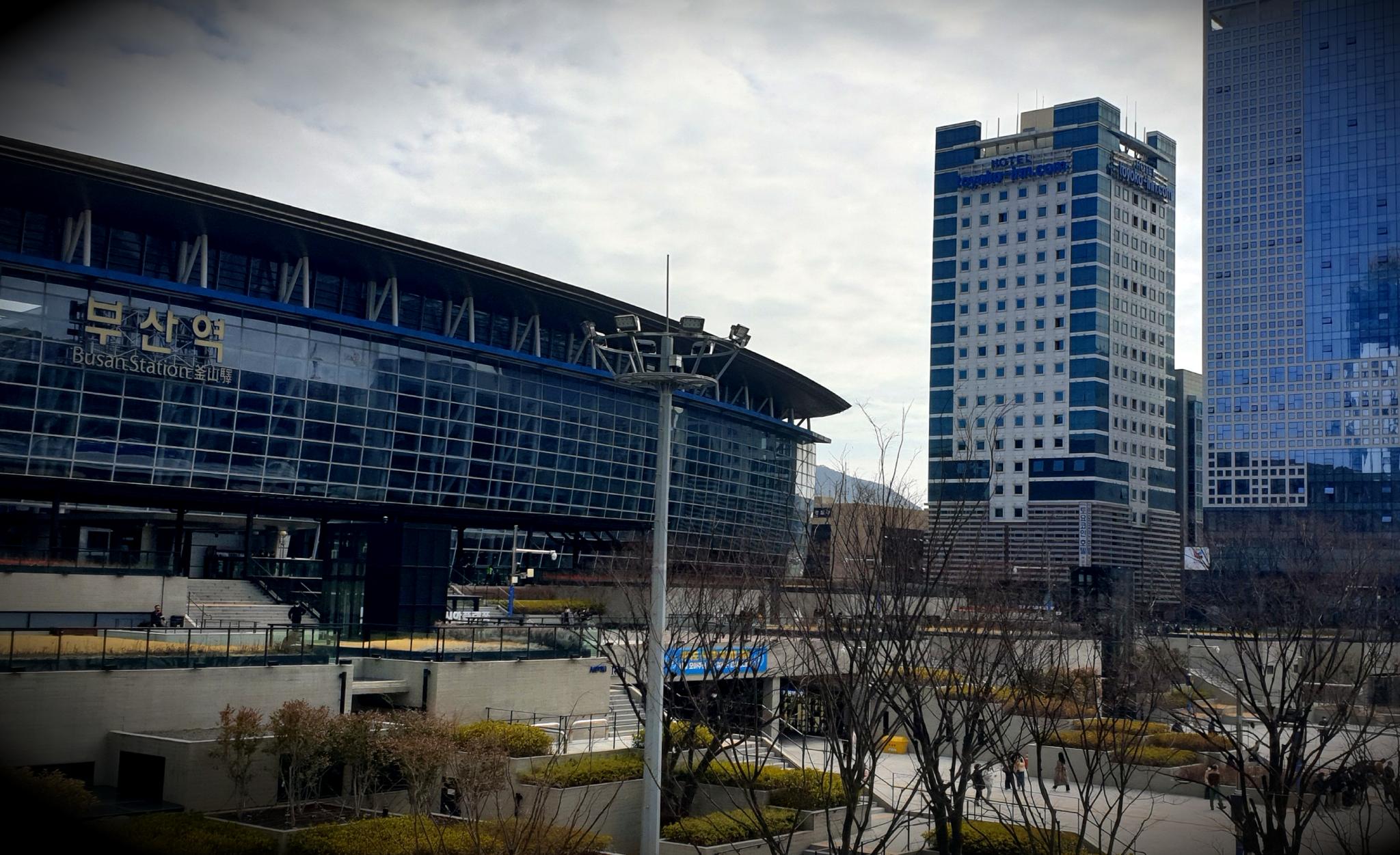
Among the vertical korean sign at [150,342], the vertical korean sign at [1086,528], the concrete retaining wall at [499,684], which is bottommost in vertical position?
the concrete retaining wall at [499,684]

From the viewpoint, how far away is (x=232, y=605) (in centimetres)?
4759

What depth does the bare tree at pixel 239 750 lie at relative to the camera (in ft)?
76.0

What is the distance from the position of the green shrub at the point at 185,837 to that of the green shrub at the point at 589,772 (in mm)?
6272

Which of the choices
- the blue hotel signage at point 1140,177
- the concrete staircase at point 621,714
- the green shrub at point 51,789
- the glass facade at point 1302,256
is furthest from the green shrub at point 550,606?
the glass facade at point 1302,256

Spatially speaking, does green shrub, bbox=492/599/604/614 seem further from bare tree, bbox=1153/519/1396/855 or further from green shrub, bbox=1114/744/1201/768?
green shrub, bbox=1114/744/1201/768

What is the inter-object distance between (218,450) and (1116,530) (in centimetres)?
6901

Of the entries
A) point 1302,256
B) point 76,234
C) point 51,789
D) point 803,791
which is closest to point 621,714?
point 803,791

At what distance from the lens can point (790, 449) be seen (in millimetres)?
93125

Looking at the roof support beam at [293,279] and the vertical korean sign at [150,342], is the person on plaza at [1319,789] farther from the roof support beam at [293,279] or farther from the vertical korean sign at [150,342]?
the roof support beam at [293,279]

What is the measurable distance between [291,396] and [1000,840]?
130 ft

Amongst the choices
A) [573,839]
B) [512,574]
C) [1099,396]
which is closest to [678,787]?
[573,839]

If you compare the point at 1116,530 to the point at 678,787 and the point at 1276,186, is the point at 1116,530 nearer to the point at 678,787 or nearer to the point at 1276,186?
the point at 1276,186

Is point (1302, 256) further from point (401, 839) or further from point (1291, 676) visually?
point (401, 839)

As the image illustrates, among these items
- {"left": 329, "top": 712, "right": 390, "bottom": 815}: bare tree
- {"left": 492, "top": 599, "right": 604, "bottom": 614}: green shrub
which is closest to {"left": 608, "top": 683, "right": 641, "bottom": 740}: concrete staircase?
{"left": 329, "top": 712, "right": 390, "bottom": 815}: bare tree
